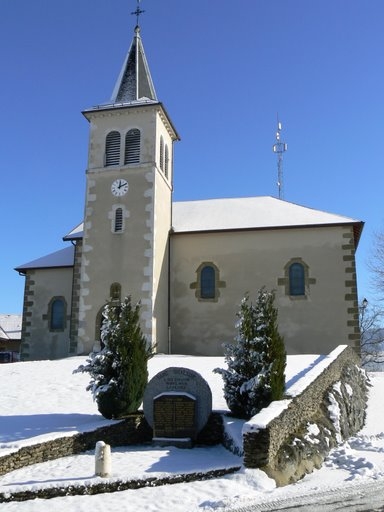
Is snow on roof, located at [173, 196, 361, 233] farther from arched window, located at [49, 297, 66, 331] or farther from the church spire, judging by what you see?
arched window, located at [49, 297, 66, 331]

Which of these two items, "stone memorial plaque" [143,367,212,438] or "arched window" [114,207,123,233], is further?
"arched window" [114,207,123,233]

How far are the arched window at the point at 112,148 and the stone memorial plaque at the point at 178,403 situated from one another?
1548cm

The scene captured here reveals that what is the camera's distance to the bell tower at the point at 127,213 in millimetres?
23484

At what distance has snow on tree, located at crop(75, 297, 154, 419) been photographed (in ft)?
40.6

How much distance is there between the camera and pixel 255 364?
12.0 meters

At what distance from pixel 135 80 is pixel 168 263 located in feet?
31.3

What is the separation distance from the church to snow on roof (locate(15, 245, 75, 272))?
68cm

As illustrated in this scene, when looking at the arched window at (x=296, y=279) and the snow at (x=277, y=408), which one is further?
the arched window at (x=296, y=279)

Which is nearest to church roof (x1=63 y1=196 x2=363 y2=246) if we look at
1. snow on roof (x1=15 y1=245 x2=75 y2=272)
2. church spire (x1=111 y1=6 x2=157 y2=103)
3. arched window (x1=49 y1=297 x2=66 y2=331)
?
snow on roof (x1=15 y1=245 x2=75 y2=272)

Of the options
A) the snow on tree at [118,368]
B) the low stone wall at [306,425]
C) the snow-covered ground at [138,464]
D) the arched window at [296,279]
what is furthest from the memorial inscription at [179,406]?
the arched window at [296,279]

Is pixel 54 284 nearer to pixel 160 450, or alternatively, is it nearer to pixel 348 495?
pixel 160 450

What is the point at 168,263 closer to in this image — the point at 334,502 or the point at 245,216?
the point at 245,216

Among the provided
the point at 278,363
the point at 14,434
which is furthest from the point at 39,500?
the point at 278,363

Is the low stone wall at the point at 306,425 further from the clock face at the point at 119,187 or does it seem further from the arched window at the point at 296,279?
the clock face at the point at 119,187
